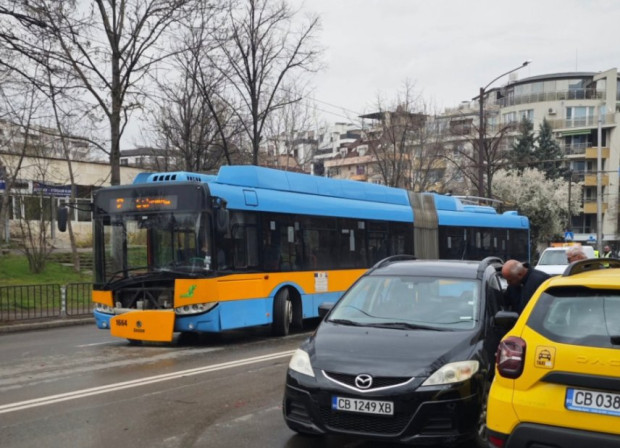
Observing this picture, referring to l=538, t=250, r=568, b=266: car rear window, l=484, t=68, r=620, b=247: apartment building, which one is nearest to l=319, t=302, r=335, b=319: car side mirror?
l=538, t=250, r=568, b=266: car rear window

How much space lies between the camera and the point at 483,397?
5.49m

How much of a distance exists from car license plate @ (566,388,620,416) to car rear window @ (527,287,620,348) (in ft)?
0.99

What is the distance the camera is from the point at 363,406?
16.7 ft

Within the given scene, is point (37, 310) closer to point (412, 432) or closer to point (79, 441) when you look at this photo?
point (79, 441)

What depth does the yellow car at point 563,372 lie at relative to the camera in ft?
13.0

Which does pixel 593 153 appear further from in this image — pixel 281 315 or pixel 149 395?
pixel 149 395

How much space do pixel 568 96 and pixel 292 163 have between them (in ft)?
165

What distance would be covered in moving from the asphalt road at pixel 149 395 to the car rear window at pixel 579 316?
89.3 inches

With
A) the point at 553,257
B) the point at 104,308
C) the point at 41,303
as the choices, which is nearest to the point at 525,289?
the point at 104,308

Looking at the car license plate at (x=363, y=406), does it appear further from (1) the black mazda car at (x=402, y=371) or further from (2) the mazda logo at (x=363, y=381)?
(2) the mazda logo at (x=363, y=381)

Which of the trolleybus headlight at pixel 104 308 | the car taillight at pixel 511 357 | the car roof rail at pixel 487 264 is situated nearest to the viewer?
the car taillight at pixel 511 357

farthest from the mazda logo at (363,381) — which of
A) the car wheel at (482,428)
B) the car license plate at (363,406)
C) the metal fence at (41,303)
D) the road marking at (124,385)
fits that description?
the metal fence at (41,303)

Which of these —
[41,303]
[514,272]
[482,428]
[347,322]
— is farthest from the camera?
[41,303]

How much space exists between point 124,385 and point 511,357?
5.57 meters
